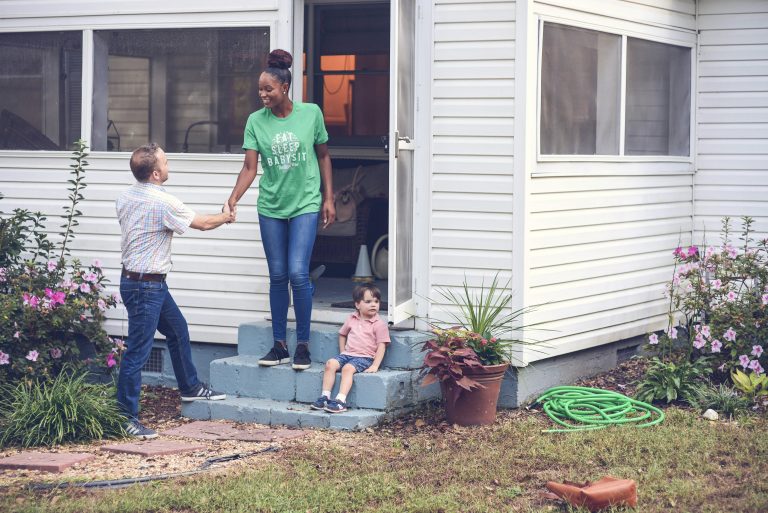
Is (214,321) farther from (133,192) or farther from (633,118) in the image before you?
(633,118)

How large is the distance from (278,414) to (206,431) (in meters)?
0.46

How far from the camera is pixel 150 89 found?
8.12 metres

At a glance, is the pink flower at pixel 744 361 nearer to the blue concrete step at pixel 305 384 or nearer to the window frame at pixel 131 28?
the blue concrete step at pixel 305 384

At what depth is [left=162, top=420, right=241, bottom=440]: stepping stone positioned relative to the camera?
659 centimetres

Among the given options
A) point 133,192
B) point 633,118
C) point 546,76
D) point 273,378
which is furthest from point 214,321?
point 633,118

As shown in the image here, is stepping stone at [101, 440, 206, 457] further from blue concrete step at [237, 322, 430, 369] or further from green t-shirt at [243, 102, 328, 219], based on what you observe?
green t-shirt at [243, 102, 328, 219]

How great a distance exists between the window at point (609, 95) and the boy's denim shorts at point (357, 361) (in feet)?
6.05

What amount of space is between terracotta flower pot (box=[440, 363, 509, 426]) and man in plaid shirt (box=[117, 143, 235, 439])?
172cm

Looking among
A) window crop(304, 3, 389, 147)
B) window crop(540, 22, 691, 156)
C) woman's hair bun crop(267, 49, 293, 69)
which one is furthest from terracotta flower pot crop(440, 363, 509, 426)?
window crop(304, 3, 389, 147)

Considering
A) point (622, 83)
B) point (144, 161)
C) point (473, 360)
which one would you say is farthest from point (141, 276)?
point (622, 83)

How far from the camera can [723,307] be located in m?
7.77

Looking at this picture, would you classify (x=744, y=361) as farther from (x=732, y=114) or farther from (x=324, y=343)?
(x=324, y=343)

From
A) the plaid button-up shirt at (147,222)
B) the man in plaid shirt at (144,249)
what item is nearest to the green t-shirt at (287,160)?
the man in plaid shirt at (144,249)

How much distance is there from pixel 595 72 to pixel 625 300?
1697 mm
